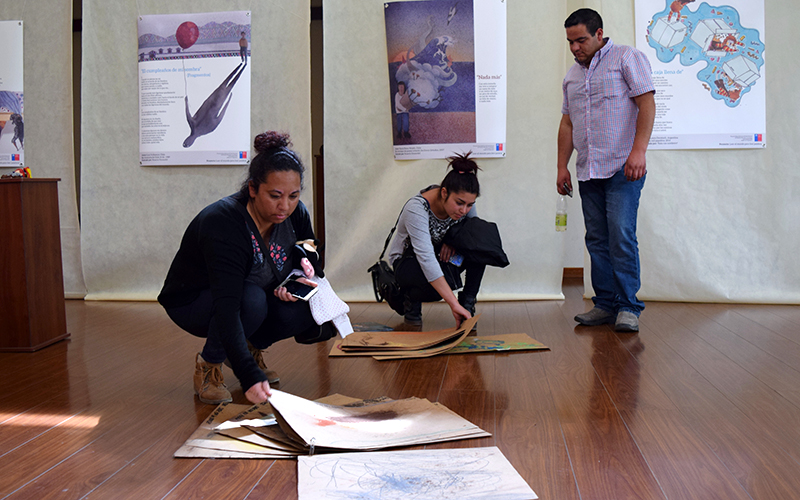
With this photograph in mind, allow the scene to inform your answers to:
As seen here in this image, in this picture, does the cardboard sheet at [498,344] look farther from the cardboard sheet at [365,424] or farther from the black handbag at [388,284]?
the cardboard sheet at [365,424]

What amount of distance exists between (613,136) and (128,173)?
291 cm

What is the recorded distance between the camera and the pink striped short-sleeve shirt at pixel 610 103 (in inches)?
111

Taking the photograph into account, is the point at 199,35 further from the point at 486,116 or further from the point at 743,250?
the point at 743,250

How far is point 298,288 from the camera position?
2045mm

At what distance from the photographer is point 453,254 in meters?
3.06

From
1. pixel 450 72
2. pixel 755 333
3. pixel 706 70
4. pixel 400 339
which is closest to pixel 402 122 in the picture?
pixel 450 72

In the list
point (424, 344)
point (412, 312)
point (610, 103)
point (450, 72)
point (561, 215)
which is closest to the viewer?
point (424, 344)

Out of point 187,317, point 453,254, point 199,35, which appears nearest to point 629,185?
point 453,254

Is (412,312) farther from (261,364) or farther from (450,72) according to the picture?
(450,72)

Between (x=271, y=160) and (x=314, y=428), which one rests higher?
(x=271, y=160)

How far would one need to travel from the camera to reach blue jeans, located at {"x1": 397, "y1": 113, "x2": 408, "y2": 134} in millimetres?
3836

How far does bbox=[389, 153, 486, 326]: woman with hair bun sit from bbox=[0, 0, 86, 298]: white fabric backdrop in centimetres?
234

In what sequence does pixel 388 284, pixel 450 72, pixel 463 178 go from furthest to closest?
pixel 450 72 → pixel 388 284 → pixel 463 178

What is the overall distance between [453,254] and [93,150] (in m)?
2.50
